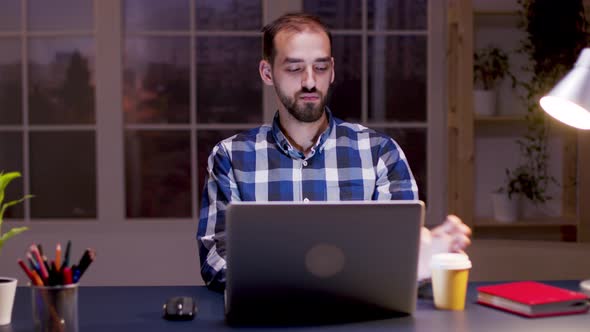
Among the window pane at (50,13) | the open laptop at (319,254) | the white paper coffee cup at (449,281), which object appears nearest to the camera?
the open laptop at (319,254)

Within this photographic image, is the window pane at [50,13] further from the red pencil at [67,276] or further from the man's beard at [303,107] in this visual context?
the red pencil at [67,276]

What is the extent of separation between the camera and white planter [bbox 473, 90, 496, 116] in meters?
3.75

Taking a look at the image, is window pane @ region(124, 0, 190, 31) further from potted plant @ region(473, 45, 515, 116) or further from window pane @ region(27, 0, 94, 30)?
potted plant @ region(473, 45, 515, 116)

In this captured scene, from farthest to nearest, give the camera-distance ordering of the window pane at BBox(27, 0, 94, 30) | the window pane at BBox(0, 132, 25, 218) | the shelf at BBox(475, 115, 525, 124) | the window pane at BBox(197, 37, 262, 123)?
the window pane at BBox(27, 0, 94, 30) < the window pane at BBox(197, 37, 262, 123) < the window pane at BBox(0, 132, 25, 218) < the shelf at BBox(475, 115, 525, 124)

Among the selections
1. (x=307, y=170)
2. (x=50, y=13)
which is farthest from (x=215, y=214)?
(x=50, y=13)

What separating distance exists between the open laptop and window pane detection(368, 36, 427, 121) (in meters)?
2.76

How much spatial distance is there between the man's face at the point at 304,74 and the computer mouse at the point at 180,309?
75 cm

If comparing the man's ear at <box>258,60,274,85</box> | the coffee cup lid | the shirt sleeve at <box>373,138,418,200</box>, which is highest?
the man's ear at <box>258,60,274,85</box>

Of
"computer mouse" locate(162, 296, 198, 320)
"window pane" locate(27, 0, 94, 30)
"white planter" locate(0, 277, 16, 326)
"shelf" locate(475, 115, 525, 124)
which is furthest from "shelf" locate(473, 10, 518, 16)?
"white planter" locate(0, 277, 16, 326)

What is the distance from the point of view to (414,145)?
166 inches

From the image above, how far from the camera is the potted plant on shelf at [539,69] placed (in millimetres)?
3578

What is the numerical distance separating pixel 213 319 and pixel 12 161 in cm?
291

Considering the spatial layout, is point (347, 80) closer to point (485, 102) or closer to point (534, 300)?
point (485, 102)

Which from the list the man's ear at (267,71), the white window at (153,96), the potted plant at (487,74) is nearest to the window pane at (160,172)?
the white window at (153,96)
